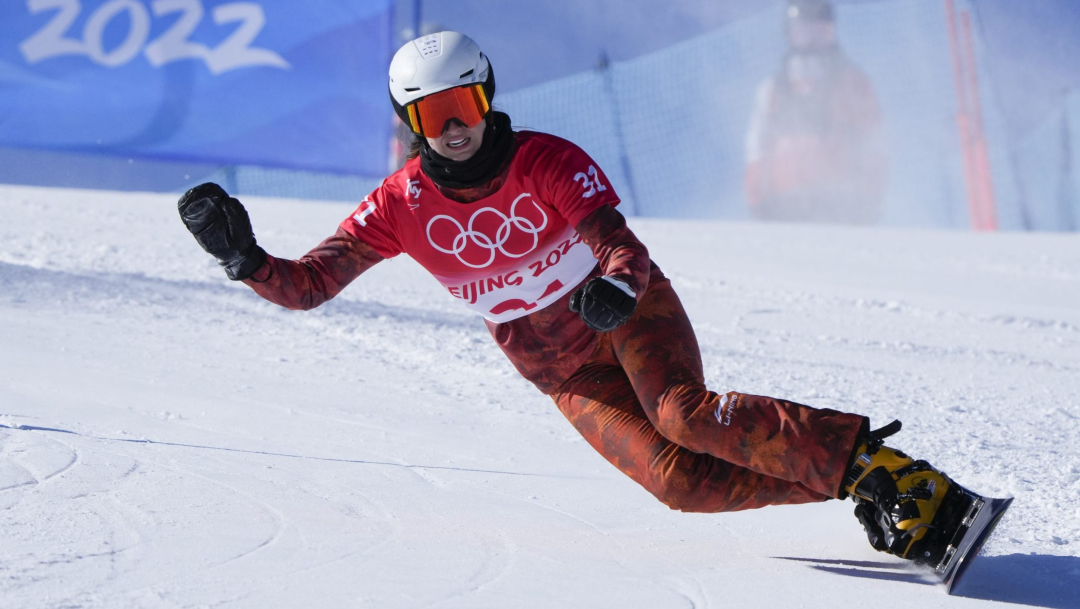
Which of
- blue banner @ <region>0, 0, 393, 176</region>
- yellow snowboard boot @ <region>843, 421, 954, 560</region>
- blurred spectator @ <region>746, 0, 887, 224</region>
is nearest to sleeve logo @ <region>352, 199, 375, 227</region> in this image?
yellow snowboard boot @ <region>843, 421, 954, 560</region>

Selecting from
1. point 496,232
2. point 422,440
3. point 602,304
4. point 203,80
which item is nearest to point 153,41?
point 203,80

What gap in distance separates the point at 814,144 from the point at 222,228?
1091 cm

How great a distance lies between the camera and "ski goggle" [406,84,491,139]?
2613 mm

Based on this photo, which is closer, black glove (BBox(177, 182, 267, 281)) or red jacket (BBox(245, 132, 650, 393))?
black glove (BBox(177, 182, 267, 281))

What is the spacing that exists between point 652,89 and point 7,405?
10081mm

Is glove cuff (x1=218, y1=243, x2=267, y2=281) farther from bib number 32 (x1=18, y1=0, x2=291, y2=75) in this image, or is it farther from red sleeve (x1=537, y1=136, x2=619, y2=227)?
bib number 32 (x1=18, y1=0, x2=291, y2=75)

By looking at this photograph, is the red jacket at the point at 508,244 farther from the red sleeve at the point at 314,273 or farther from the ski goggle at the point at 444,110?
the ski goggle at the point at 444,110

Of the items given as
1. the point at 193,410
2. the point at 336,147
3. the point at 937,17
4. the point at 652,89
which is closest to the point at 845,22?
the point at 937,17

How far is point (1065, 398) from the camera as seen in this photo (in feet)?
14.4

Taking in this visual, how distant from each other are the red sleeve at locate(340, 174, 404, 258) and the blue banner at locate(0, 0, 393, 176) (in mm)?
4553

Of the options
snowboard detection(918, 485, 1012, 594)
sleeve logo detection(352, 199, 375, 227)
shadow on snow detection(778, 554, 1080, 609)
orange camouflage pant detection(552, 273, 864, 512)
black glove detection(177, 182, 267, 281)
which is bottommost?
shadow on snow detection(778, 554, 1080, 609)

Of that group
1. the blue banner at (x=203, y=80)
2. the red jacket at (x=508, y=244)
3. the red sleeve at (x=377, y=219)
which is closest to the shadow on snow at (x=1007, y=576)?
the red jacket at (x=508, y=244)

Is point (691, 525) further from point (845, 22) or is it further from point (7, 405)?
point (845, 22)

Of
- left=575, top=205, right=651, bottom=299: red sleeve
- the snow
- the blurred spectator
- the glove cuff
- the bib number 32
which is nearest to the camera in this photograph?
the snow
